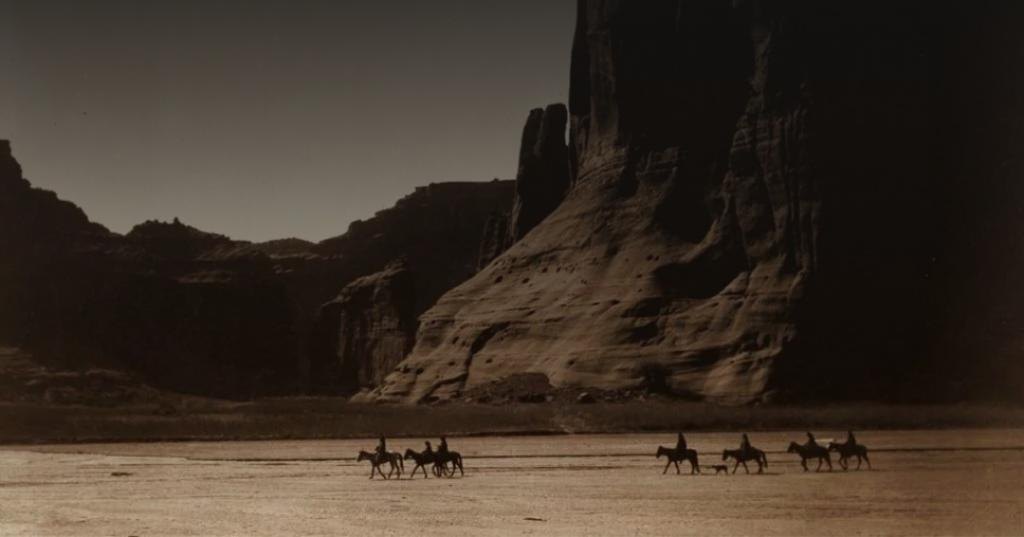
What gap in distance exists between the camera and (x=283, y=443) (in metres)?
57.9

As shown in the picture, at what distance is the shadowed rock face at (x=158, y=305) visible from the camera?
512ft

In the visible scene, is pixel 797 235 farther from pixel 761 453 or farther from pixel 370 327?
pixel 370 327

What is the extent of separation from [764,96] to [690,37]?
12170 millimetres

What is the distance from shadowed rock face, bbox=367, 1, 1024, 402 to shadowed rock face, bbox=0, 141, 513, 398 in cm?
5480

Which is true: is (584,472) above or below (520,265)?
below

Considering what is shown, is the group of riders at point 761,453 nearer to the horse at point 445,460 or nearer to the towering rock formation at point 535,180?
the horse at point 445,460

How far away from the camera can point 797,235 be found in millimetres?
87625

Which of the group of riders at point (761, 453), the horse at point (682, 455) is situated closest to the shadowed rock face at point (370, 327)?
the horse at point (682, 455)

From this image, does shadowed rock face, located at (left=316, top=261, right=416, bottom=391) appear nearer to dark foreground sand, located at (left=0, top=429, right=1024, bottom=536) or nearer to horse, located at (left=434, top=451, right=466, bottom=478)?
dark foreground sand, located at (left=0, top=429, right=1024, bottom=536)

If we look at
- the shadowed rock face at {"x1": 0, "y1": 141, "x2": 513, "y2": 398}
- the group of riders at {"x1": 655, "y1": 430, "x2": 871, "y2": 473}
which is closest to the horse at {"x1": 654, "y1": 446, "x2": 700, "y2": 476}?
the group of riders at {"x1": 655, "y1": 430, "x2": 871, "y2": 473}

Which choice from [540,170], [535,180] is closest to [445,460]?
[535,180]

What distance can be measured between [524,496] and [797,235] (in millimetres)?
63204

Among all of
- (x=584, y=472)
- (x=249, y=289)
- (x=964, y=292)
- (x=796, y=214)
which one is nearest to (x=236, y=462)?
(x=584, y=472)

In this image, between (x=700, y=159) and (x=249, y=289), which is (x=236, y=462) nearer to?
(x=700, y=159)
